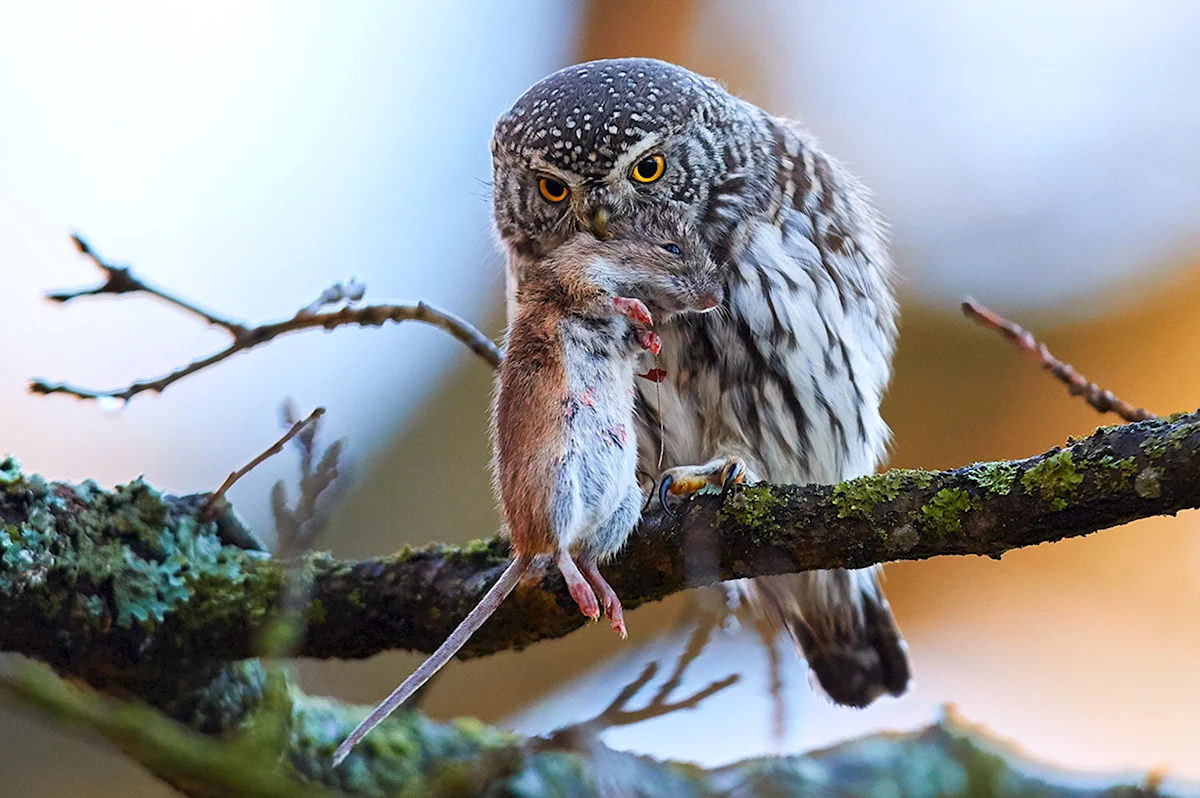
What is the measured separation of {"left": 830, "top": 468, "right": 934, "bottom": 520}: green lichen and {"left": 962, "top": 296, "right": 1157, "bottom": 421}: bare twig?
22.6 inches

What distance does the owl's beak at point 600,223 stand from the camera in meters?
2.44

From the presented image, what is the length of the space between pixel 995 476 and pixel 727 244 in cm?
117

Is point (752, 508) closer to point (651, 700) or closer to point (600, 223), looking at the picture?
point (651, 700)

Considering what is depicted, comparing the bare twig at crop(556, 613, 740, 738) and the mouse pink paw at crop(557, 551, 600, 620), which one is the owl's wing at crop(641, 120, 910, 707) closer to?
the bare twig at crop(556, 613, 740, 738)

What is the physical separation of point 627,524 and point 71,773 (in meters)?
1.96

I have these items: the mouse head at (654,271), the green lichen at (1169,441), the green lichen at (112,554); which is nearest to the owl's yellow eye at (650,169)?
the mouse head at (654,271)

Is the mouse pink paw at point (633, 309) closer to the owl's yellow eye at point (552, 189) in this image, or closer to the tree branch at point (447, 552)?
the tree branch at point (447, 552)

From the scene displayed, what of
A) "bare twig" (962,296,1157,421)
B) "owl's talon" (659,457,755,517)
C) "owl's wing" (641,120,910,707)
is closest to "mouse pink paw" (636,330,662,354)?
"owl's talon" (659,457,755,517)

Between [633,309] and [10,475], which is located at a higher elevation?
[633,309]

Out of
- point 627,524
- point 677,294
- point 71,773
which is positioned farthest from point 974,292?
point 71,773

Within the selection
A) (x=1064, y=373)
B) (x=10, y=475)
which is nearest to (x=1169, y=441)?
(x=1064, y=373)

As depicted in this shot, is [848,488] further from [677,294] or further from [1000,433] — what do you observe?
[1000,433]

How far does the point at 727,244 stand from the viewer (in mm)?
2564

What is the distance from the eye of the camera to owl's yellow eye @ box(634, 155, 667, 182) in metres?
2.57
